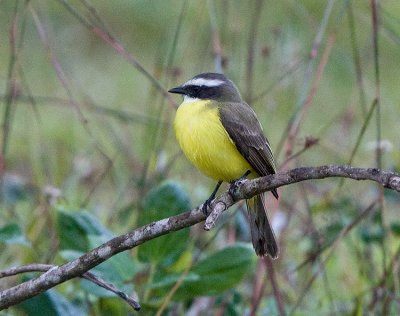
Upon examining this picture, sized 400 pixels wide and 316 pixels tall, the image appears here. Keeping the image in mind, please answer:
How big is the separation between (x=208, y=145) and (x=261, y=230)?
419 millimetres

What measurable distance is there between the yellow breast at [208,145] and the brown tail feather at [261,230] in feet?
0.62

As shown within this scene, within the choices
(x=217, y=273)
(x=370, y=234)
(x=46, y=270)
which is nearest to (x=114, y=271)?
(x=217, y=273)

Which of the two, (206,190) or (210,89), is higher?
(210,89)

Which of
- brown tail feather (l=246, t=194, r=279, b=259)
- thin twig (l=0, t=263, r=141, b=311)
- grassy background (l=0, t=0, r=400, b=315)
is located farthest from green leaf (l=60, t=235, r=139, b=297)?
brown tail feather (l=246, t=194, r=279, b=259)

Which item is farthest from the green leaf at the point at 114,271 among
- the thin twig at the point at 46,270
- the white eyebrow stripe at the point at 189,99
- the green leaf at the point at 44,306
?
the white eyebrow stripe at the point at 189,99

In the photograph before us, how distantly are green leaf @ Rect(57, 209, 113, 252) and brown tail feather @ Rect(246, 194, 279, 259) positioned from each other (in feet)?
2.06

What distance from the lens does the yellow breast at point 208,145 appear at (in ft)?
13.0

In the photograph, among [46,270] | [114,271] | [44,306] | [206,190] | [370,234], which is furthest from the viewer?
[206,190]

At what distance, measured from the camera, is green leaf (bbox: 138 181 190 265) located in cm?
357

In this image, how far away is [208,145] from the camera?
13.1ft

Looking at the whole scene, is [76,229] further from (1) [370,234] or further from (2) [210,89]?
(1) [370,234]

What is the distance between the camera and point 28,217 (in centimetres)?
496

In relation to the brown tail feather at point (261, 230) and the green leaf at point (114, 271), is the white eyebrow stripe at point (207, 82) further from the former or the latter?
the green leaf at point (114, 271)

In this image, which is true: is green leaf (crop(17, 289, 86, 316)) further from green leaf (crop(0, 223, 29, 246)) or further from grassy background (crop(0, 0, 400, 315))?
green leaf (crop(0, 223, 29, 246))
